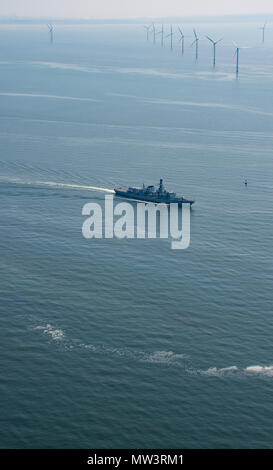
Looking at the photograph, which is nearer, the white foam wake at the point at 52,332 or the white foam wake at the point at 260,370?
the white foam wake at the point at 260,370

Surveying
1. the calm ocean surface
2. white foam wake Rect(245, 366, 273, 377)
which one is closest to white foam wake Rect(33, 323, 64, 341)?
the calm ocean surface

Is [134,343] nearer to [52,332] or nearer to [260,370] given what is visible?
[52,332]

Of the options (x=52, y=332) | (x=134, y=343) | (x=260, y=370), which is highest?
(x=52, y=332)

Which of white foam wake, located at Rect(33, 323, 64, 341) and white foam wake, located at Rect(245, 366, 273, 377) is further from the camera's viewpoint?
white foam wake, located at Rect(33, 323, 64, 341)

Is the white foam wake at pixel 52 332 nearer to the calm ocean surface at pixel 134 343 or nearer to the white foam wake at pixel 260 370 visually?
the calm ocean surface at pixel 134 343

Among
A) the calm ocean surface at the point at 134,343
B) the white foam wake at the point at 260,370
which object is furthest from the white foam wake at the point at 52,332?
the white foam wake at the point at 260,370

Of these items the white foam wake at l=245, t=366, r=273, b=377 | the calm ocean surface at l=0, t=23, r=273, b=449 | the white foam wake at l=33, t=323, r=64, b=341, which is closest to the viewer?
the calm ocean surface at l=0, t=23, r=273, b=449

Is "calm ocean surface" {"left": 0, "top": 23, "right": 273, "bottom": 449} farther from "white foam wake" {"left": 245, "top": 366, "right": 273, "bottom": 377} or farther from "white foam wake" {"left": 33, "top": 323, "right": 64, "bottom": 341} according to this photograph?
"white foam wake" {"left": 245, "top": 366, "right": 273, "bottom": 377}

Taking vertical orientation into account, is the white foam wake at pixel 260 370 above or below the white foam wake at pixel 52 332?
below

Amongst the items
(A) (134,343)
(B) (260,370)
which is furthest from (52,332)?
(B) (260,370)
